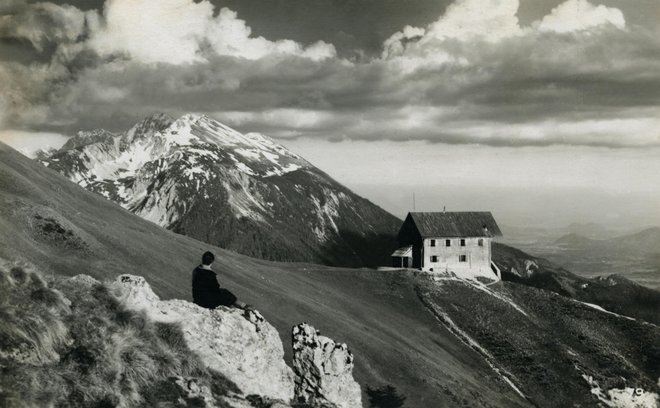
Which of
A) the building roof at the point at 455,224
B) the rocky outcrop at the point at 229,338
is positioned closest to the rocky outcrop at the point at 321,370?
the rocky outcrop at the point at 229,338

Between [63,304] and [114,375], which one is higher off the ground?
[63,304]

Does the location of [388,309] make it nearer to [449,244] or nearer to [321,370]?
[449,244]

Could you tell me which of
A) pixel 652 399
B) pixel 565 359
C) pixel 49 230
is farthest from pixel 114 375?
pixel 652 399

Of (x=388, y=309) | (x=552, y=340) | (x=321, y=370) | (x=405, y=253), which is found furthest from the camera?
(x=405, y=253)

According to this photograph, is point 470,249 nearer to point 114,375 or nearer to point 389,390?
point 389,390

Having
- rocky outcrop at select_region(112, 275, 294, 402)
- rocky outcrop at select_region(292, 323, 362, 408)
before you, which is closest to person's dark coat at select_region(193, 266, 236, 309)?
rocky outcrop at select_region(112, 275, 294, 402)

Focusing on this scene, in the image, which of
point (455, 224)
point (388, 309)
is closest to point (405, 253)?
point (455, 224)

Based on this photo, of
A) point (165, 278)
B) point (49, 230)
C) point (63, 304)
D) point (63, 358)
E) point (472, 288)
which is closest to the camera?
point (63, 358)
